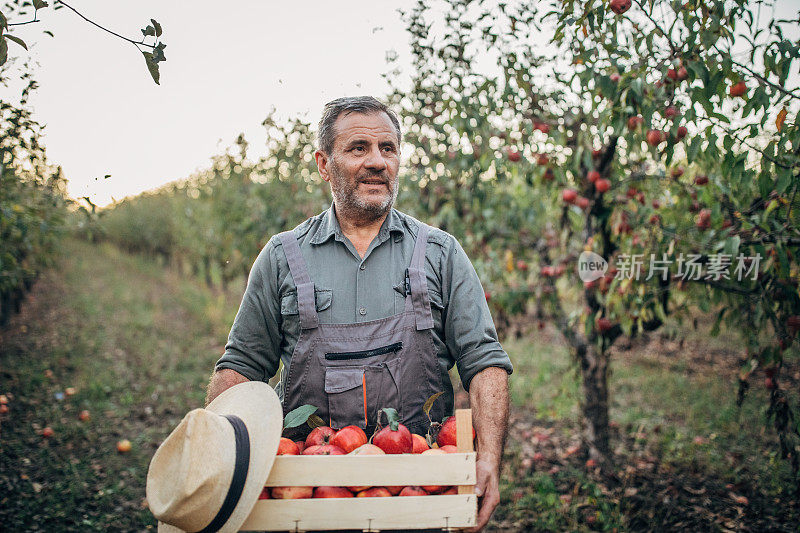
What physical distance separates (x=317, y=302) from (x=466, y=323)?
0.54 m

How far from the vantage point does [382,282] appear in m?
2.02

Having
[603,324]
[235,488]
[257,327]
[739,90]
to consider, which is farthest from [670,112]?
[235,488]

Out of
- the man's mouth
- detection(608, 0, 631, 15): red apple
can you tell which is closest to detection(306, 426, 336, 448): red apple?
the man's mouth

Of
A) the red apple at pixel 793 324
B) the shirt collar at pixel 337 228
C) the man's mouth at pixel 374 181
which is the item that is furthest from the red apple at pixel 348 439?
the red apple at pixel 793 324

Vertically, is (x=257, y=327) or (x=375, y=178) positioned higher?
(x=375, y=178)

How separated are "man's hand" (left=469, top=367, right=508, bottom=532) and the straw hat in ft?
2.10

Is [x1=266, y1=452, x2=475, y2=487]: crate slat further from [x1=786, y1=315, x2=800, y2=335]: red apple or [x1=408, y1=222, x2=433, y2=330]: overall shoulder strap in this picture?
[x1=786, y1=315, x2=800, y2=335]: red apple

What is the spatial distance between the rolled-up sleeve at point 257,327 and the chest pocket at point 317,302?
72 mm

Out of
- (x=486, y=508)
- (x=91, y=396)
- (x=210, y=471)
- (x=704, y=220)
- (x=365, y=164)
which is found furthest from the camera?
(x=91, y=396)

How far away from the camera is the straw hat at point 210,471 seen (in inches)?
51.1

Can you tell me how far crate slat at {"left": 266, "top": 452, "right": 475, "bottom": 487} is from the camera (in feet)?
4.54

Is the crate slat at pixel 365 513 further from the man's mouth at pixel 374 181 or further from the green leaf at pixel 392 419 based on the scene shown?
the man's mouth at pixel 374 181

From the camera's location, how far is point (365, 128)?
2.08 metres

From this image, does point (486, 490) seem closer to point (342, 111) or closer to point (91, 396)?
point (342, 111)
